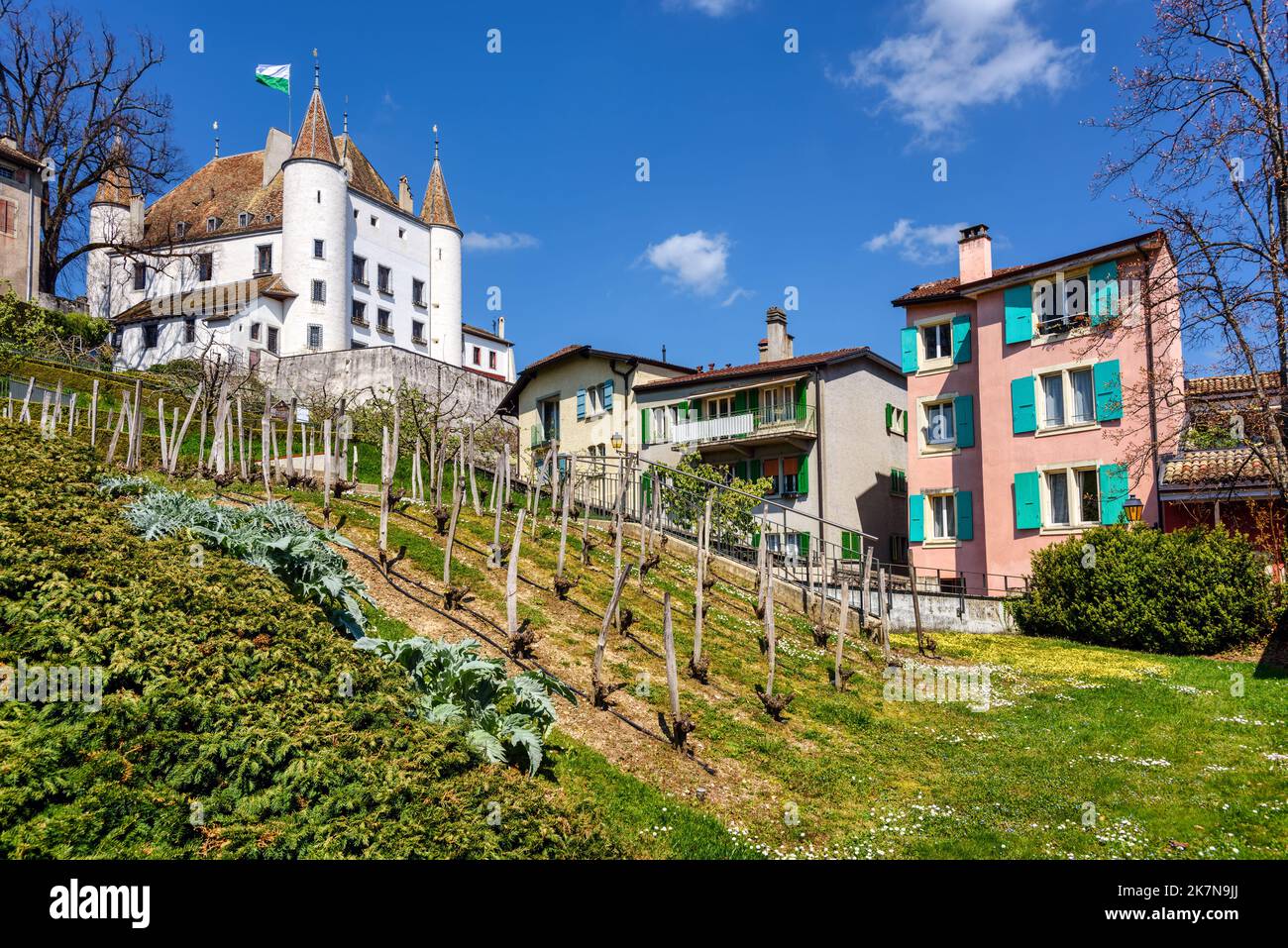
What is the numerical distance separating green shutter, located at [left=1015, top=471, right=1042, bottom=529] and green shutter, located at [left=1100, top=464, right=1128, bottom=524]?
1.73 m

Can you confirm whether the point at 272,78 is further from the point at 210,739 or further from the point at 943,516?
the point at 210,739

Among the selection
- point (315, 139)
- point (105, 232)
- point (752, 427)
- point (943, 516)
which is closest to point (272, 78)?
point (315, 139)

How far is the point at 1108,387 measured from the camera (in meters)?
27.8

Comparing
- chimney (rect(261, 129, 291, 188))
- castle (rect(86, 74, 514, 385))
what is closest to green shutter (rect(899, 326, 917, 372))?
castle (rect(86, 74, 514, 385))

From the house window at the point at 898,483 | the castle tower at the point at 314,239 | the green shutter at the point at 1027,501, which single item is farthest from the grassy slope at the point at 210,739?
the castle tower at the point at 314,239

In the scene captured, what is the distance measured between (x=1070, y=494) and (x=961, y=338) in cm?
629

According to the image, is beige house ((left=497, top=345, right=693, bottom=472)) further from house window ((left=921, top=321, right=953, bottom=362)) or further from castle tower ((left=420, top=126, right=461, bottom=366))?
castle tower ((left=420, top=126, right=461, bottom=366))

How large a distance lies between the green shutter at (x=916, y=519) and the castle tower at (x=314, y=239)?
111 ft

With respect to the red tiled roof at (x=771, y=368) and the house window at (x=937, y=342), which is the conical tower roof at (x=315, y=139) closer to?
the red tiled roof at (x=771, y=368)

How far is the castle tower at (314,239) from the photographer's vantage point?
53094 millimetres
